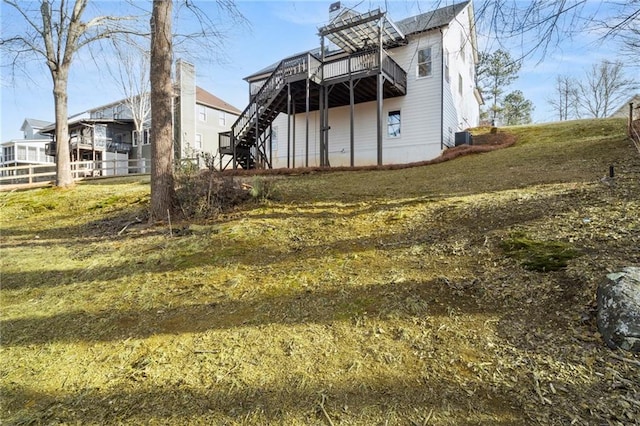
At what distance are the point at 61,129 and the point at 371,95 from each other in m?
12.3

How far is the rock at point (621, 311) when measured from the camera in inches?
86.3

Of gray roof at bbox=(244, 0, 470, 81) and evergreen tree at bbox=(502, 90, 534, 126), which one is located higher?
evergreen tree at bbox=(502, 90, 534, 126)

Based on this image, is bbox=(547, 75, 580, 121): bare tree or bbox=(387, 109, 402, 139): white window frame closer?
bbox=(387, 109, 402, 139): white window frame

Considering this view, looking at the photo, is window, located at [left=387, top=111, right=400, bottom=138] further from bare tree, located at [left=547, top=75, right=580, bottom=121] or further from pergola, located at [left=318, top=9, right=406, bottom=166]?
bare tree, located at [left=547, top=75, right=580, bottom=121]

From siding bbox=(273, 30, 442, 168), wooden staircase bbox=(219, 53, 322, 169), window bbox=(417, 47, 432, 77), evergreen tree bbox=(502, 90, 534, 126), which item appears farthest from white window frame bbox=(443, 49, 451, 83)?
evergreen tree bbox=(502, 90, 534, 126)

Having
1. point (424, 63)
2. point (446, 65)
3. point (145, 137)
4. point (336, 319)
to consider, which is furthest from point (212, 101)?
point (336, 319)

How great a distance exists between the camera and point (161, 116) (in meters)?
6.29

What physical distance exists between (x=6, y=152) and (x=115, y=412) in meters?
48.2

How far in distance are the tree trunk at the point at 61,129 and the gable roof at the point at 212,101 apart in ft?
48.1

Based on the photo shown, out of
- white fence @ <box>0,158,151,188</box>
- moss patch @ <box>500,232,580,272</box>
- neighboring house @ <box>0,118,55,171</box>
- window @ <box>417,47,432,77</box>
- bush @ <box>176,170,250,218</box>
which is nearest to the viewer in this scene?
moss patch @ <box>500,232,580,272</box>

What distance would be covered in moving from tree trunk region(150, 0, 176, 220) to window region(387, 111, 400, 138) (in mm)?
11092

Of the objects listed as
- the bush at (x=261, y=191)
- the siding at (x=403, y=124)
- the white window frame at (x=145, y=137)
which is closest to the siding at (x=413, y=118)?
the siding at (x=403, y=124)

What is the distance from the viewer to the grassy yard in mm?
2072

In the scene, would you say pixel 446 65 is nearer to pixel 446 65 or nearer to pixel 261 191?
pixel 446 65
